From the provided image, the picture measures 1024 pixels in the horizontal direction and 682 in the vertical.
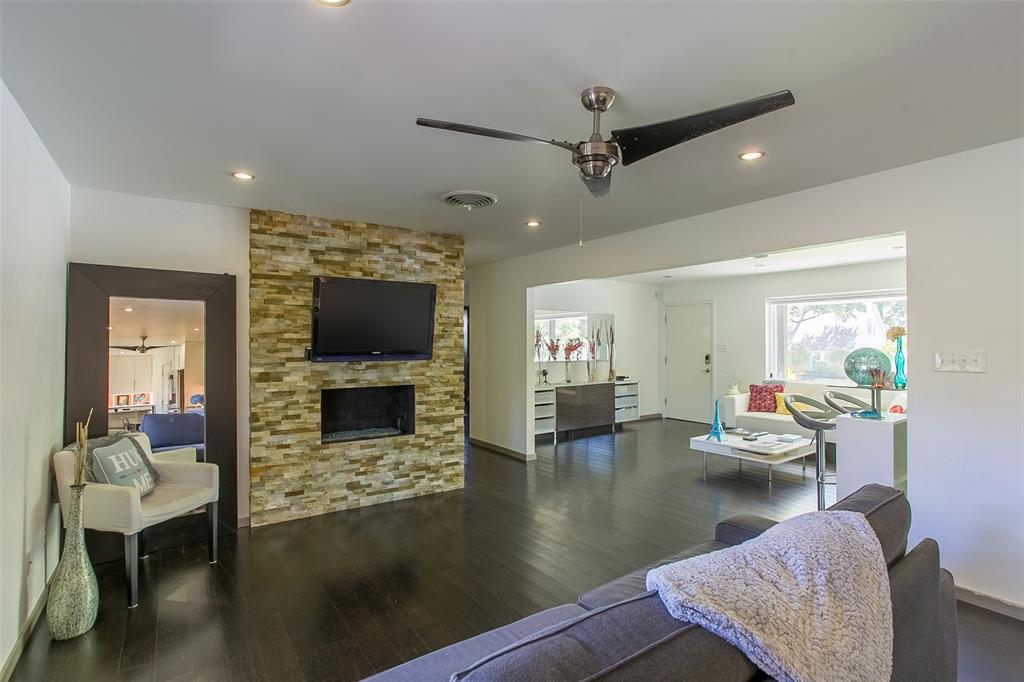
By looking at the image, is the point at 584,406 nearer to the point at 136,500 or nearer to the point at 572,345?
the point at 572,345

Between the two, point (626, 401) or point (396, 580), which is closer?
point (396, 580)

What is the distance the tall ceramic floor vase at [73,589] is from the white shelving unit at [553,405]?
487cm

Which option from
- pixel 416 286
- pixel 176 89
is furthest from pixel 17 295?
pixel 416 286

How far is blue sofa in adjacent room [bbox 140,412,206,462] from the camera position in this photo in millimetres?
3443

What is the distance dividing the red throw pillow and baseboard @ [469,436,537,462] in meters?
3.22

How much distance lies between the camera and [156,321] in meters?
3.48

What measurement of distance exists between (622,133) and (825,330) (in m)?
6.48

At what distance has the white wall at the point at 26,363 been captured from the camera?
6.82 feet

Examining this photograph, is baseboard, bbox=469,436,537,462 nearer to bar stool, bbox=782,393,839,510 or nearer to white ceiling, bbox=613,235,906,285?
white ceiling, bbox=613,235,906,285

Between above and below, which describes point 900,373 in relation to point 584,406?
above

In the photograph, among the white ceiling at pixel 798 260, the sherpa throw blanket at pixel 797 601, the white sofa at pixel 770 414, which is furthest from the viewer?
the white sofa at pixel 770 414

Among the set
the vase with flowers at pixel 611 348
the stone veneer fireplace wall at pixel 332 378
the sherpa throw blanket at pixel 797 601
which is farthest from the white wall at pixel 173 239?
the vase with flowers at pixel 611 348

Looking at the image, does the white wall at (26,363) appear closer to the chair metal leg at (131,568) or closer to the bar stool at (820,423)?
the chair metal leg at (131,568)

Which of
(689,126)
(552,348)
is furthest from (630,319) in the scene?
(689,126)
